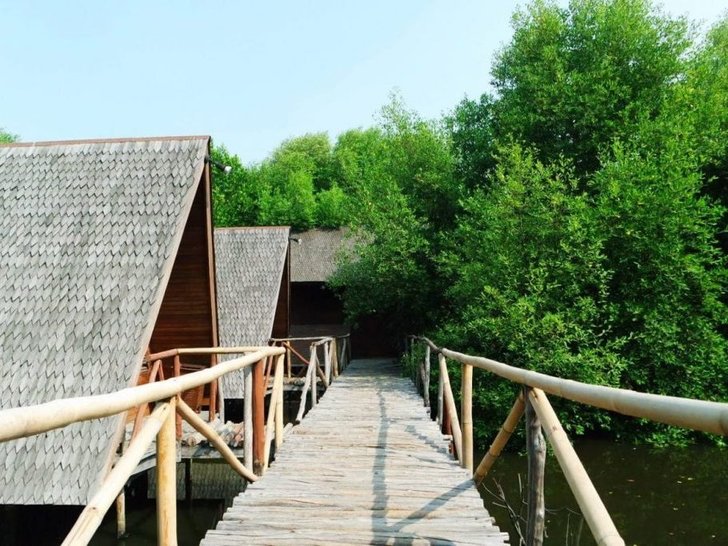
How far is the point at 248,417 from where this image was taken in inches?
141

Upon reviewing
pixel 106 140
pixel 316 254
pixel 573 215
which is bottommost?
pixel 316 254

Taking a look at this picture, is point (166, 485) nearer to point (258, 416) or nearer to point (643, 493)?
point (258, 416)

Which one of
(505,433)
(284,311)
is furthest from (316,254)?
(505,433)

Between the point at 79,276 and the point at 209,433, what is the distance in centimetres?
413

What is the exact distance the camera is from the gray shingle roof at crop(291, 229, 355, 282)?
1916 centimetres

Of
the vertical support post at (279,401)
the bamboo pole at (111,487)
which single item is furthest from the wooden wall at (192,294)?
the bamboo pole at (111,487)

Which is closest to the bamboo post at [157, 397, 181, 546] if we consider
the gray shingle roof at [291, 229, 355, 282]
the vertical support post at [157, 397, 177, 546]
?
the vertical support post at [157, 397, 177, 546]

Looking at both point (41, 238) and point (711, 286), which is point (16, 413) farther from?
point (711, 286)

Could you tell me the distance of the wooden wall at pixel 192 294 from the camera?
25.8 ft

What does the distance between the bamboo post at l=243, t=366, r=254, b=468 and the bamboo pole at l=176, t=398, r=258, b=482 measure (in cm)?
12

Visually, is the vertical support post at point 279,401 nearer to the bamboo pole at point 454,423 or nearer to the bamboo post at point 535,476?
the bamboo pole at point 454,423

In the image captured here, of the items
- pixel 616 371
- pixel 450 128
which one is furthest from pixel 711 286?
pixel 450 128

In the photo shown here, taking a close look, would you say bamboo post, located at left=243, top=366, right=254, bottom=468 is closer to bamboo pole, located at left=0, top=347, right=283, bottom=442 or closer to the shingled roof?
bamboo pole, located at left=0, top=347, right=283, bottom=442

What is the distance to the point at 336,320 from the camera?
63.1 feet
